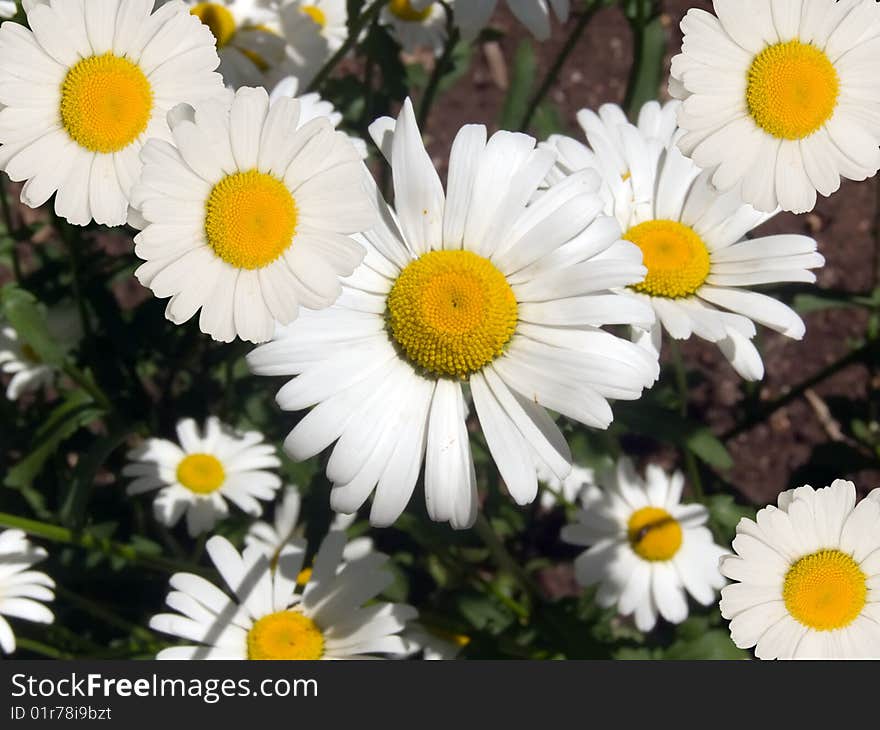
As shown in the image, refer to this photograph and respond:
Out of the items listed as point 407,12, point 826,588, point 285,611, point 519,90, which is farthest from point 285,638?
point 407,12

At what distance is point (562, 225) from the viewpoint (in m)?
1.70

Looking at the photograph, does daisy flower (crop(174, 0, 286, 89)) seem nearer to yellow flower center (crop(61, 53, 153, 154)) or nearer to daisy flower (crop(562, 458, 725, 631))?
yellow flower center (crop(61, 53, 153, 154))

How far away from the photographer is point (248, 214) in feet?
5.36

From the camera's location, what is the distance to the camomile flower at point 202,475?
264 cm

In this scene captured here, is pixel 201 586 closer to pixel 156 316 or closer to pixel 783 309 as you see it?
pixel 156 316

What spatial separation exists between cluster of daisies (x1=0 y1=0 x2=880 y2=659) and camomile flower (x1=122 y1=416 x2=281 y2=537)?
639 mm

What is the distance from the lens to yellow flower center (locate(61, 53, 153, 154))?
1745 mm

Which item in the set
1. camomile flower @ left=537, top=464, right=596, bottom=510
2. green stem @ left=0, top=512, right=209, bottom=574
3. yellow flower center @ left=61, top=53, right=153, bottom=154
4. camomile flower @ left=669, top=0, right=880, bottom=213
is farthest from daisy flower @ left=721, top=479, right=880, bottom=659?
yellow flower center @ left=61, top=53, right=153, bottom=154

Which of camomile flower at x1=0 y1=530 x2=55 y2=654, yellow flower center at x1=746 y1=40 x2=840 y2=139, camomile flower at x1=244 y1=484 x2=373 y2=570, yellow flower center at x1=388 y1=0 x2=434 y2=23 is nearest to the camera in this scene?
yellow flower center at x1=746 y1=40 x2=840 y2=139

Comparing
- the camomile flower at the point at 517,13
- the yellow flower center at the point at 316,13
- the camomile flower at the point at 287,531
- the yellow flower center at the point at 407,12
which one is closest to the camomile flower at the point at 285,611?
the camomile flower at the point at 287,531

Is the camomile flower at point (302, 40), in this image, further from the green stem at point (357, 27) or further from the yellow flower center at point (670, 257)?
the yellow flower center at point (670, 257)

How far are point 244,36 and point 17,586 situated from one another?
5.08ft

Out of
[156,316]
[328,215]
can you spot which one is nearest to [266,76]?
[156,316]

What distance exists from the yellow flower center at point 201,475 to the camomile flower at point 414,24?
4.78 feet
